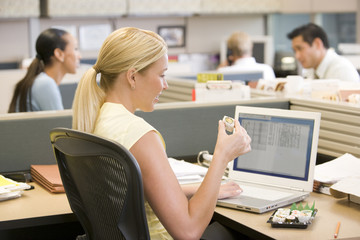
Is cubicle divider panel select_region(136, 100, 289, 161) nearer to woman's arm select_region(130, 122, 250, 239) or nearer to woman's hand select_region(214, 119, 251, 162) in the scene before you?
woman's hand select_region(214, 119, 251, 162)

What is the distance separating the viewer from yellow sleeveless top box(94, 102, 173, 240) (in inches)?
66.9

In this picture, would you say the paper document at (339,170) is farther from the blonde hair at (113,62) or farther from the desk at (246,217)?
the blonde hair at (113,62)

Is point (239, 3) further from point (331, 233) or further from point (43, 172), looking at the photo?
point (331, 233)

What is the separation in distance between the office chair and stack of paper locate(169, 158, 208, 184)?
660 millimetres

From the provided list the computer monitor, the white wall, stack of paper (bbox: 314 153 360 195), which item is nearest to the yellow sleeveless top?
stack of paper (bbox: 314 153 360 195)

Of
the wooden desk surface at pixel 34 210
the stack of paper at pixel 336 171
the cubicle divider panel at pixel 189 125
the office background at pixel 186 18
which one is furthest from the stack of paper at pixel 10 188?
the office background at pixel 186 18

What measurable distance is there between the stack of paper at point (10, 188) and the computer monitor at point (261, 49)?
494 centimetres

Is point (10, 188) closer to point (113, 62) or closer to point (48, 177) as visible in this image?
point (48, 177)

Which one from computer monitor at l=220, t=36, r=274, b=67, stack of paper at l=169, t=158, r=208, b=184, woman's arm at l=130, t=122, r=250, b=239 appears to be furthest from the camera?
computer monitor at l=220, t=36, r=274, b=67

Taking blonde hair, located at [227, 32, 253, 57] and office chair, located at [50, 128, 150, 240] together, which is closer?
office chair, located at [50, 128, 150, 240]

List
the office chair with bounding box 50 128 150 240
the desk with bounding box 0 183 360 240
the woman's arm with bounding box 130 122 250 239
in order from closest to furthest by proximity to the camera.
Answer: the office chair with bounding box 50 128 150 240 → the woman's arm with bounding box 130 122 250 239 → the desk with bounding box 0 183 360 240

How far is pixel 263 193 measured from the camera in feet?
6.93

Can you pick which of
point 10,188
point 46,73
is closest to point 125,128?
point 10,188

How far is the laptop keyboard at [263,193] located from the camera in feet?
6.75
